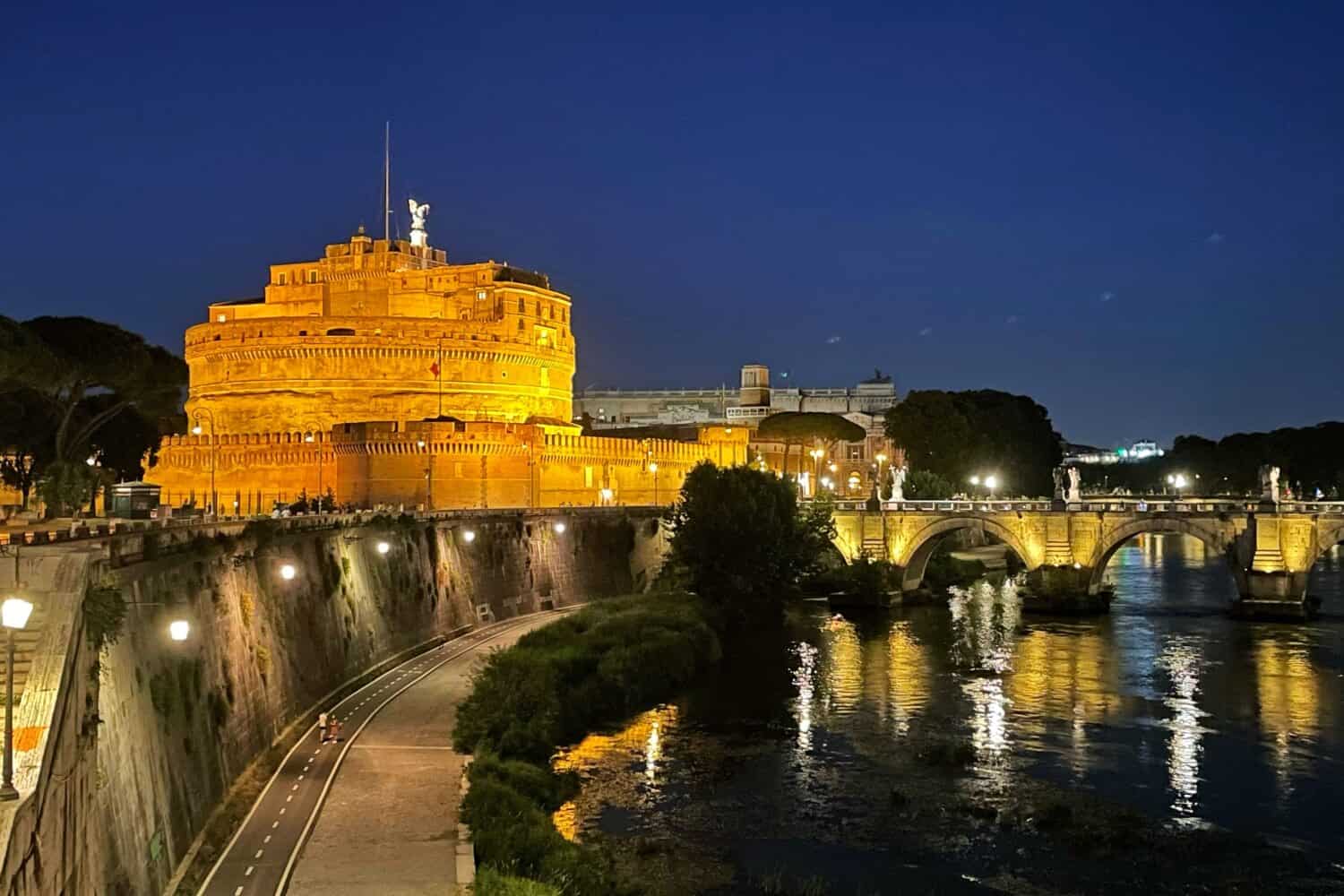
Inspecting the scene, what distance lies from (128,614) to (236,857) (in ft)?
10.9

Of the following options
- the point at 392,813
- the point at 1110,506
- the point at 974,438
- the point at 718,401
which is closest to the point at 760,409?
the point at 718,401

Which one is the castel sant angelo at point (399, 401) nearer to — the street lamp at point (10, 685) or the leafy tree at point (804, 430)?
the leafy tree at point (804, 430)

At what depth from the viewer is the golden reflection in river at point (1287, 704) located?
2564 cm

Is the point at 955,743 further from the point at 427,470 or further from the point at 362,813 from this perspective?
the point at 427,470

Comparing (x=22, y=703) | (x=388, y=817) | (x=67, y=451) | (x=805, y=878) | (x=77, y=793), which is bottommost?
(x=805, y=878)

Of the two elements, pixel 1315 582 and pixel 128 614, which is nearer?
pixel 128 614

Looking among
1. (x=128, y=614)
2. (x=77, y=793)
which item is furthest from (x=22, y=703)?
(x=128, y=614)

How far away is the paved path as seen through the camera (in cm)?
1568

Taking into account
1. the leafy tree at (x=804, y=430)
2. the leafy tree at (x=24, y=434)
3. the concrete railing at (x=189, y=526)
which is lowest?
the concrete railing at (x=189, y=526)

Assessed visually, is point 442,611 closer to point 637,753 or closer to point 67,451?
point 637,753

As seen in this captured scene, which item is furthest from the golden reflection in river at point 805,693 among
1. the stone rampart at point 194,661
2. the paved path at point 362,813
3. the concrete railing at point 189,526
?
the concrete railing at point 189,526

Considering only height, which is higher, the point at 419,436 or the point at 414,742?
the point at 419,436

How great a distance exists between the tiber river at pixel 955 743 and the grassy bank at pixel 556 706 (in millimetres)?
767

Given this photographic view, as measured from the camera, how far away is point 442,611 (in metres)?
36.5
